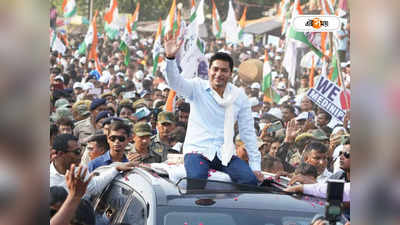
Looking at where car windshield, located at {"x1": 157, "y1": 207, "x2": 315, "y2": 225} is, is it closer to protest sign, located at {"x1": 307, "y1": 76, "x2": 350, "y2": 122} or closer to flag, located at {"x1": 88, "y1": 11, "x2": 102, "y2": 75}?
protest sign, located at {"x1": 307, "y1": 76, "x2": 350, "y2": 122}

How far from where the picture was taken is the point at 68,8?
339 cm

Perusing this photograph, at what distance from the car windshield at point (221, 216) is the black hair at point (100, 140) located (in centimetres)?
45

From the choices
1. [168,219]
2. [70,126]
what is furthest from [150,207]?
[70,126]

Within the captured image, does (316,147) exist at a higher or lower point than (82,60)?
lower

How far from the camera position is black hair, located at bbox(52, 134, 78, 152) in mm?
3391

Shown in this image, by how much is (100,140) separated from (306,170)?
3.54 ft

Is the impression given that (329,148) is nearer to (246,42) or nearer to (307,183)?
(307,183)

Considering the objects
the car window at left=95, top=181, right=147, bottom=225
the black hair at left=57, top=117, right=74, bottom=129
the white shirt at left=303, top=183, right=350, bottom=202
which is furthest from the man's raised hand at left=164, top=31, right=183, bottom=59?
the white shirt at left=303, top=183, right=350, bottom=202

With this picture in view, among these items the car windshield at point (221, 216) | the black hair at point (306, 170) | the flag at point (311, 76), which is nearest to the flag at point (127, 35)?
the car windshield at point (221, 216)

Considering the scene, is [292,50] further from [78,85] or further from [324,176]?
[78,85]

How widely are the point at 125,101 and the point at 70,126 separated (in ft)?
1.00

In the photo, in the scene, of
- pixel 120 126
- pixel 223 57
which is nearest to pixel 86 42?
pixel 120 126

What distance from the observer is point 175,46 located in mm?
3455

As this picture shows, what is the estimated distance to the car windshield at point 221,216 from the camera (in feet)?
11.0
